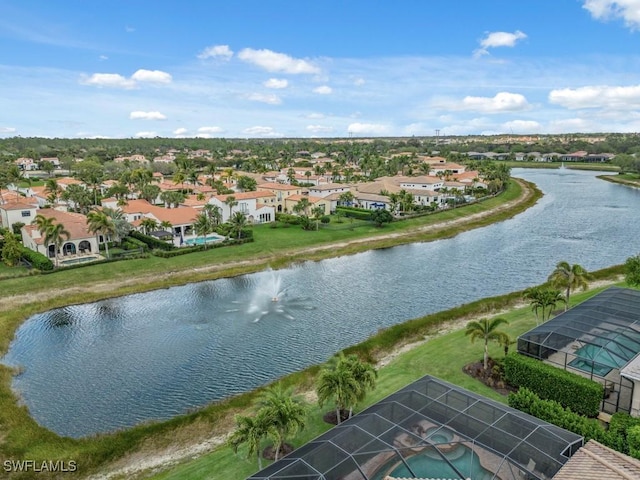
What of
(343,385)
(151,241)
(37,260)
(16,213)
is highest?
(16,213)

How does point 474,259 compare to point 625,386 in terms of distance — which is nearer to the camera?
point 625,386

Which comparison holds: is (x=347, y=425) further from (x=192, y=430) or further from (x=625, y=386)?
(x=625, y=386)

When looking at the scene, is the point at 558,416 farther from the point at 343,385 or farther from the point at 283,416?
the point at 283,416

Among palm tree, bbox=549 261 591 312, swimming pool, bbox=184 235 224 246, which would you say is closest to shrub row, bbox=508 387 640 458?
palm tree, bbox=549 261 591 312

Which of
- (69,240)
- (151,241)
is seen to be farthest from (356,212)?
(69,240)

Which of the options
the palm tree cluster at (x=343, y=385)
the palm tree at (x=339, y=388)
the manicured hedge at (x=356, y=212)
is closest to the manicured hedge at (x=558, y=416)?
the palm tree cluster at (x=343, y=385)

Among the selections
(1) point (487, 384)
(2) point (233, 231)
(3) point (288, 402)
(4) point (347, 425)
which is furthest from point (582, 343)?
(2) point (233, 231)

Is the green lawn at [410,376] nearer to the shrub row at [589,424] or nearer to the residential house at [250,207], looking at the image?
the shrub row at [589,424]
